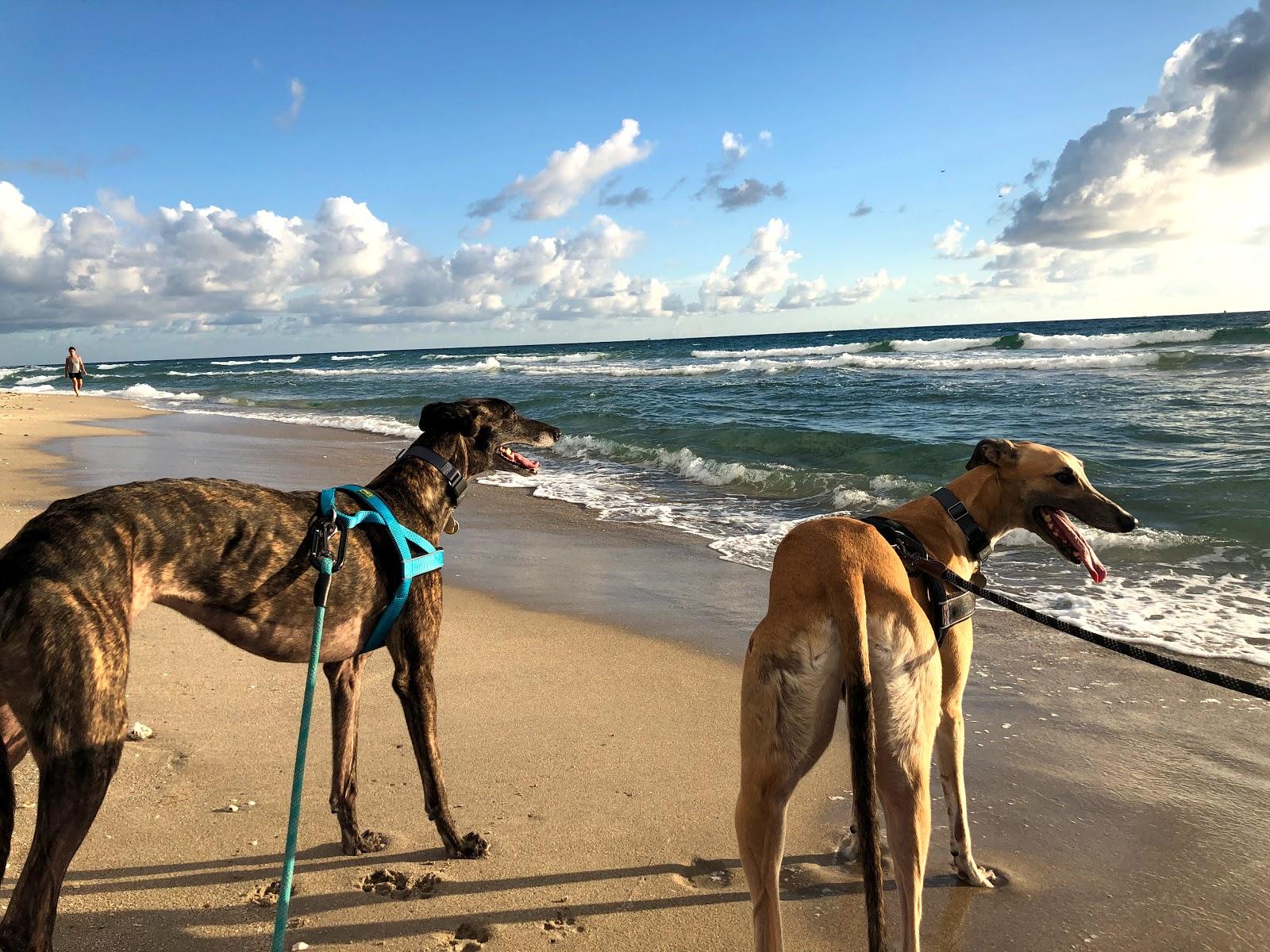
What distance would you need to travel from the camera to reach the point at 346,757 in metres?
3.30

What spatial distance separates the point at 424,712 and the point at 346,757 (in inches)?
16.4

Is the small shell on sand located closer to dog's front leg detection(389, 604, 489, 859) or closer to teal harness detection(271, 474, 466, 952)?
teal harness detection(271, 474, 466, 952)

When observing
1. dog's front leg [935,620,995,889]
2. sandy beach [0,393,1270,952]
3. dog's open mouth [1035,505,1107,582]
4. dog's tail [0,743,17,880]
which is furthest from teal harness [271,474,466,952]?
dog's open mouth [1035,505,1107,582]

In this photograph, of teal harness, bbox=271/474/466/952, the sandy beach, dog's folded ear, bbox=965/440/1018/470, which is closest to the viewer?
teal harness, bbox=271/474/466/952

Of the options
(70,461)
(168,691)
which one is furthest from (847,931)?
(70,461)

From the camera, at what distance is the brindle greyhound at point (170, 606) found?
2219 millimetres

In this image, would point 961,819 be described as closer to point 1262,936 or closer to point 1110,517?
point 1262,936

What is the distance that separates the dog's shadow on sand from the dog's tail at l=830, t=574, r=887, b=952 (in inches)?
39.0

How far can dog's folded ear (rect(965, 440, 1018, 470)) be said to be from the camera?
11.7ft

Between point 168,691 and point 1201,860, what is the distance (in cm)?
488

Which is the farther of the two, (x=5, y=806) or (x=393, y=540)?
(x=393, y=540)

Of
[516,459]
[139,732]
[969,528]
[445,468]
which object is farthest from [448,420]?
[969,528]

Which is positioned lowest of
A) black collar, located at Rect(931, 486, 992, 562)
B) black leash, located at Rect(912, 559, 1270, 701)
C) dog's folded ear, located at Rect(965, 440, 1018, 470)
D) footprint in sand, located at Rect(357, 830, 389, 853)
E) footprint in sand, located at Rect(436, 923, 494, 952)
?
footprint in sand, located at Rect(436, 923, 494, 952)

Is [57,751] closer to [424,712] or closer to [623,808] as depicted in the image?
[424,712]
